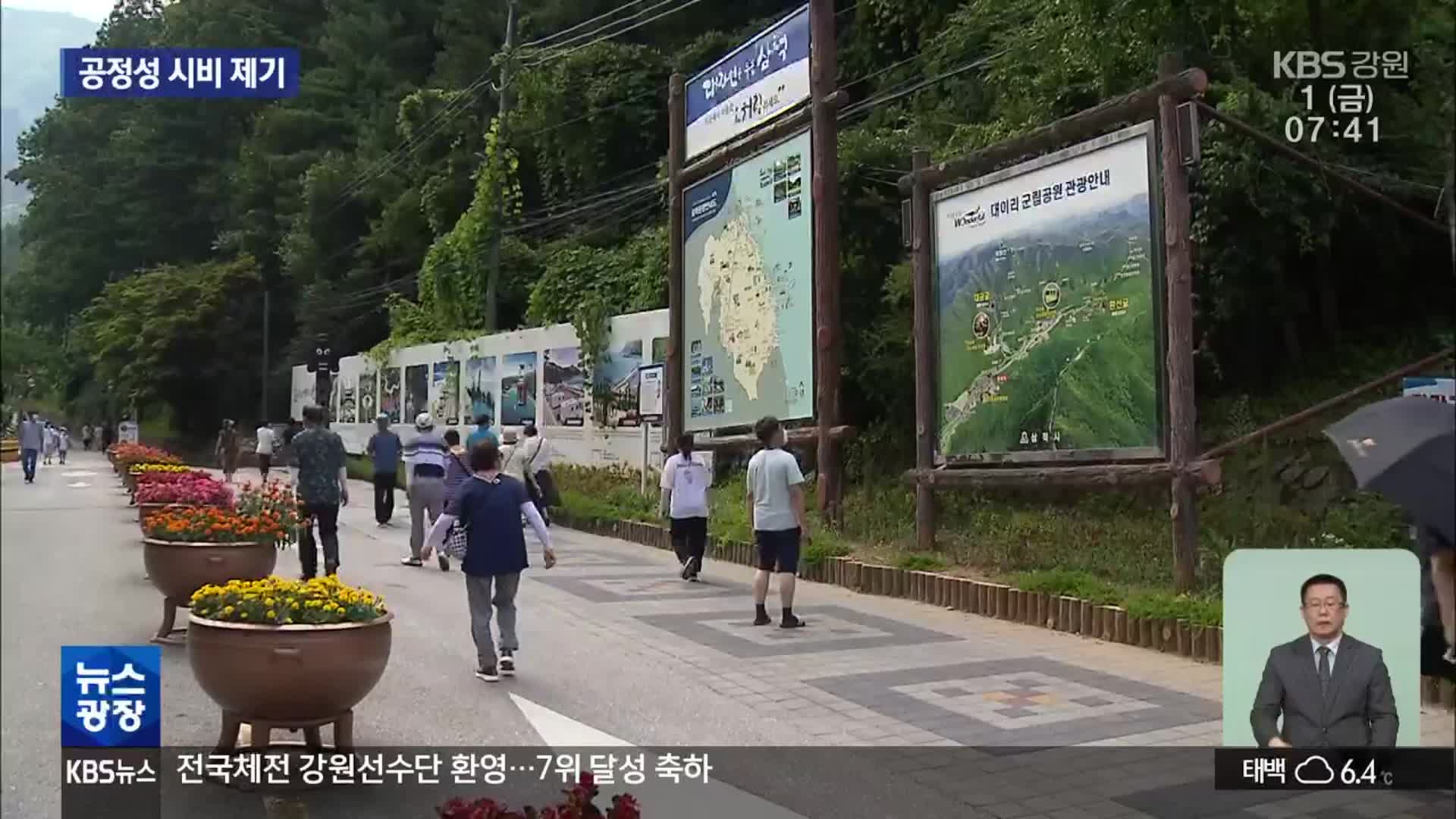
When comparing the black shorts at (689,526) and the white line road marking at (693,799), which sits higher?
the black shorts at (689,526)

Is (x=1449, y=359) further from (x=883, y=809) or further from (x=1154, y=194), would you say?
(x=883, y=809)

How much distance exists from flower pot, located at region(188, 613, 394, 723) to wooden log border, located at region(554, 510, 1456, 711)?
13.0ft

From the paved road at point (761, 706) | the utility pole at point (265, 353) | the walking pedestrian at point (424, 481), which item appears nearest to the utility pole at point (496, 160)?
the utility pole at point (265, 353)

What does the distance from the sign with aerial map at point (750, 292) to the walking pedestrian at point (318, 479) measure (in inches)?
187

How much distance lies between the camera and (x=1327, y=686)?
12.3 ft

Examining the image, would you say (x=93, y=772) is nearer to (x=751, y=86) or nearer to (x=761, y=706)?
(x=761, y=706)

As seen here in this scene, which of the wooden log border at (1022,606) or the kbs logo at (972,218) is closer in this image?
the wooden log border at (1022,606)

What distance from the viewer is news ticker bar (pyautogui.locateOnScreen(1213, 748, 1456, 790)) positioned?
3.75m

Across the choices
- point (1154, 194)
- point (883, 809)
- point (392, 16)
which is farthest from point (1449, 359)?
point (392, 16)

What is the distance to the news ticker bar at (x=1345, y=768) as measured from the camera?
12.3 feet

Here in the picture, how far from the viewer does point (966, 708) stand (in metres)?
6.75

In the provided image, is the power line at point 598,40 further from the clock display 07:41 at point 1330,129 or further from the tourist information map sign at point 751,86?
the clock display 07:41 at point 1330,129

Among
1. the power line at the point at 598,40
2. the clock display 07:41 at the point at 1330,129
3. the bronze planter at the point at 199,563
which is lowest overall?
the bronze planter at the point at 199,563

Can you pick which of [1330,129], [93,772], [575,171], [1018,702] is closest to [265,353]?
[575,171]
